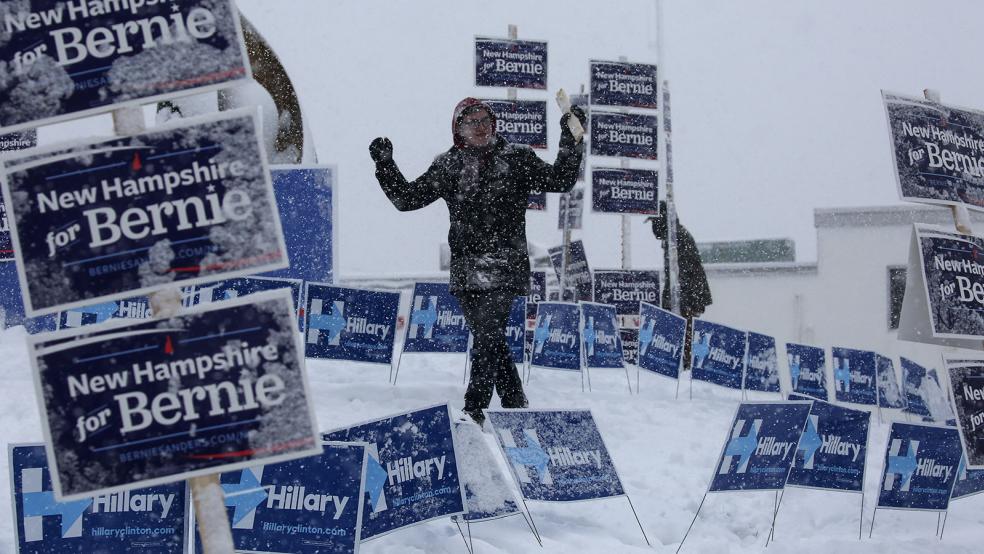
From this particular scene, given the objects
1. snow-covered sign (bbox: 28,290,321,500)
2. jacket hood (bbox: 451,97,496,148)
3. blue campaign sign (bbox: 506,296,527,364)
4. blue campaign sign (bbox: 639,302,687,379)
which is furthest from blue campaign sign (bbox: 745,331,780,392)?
snow-covered sign (bbox: 28,290,321,500)

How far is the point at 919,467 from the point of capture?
589 centimetres

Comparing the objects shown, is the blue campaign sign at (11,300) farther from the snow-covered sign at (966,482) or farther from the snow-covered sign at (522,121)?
the snow-covered sign at (966,482)

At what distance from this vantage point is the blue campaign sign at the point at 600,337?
9.62 metres

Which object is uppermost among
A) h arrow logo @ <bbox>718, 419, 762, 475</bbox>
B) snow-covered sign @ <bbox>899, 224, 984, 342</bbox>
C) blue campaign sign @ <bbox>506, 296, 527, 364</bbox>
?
snow-covered sign @ <bbox>899, 224, 984, 342</bbox>

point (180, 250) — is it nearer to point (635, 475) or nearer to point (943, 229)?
point (943, 229)

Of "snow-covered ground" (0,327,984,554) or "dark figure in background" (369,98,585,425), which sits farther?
"dark figure in background" (369,98,585,425)

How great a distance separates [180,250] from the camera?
2.80 m

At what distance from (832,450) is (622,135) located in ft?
22.5

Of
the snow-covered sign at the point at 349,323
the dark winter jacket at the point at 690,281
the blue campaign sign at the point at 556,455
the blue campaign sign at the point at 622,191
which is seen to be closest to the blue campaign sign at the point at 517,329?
the snow-covered sign at the point at 349,323

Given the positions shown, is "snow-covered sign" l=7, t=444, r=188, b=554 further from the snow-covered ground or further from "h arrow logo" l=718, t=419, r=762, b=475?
"h arrow logo" l=718, t=419, r=762, b=475

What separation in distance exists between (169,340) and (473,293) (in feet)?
11.6

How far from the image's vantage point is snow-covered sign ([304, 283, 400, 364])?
7.83m

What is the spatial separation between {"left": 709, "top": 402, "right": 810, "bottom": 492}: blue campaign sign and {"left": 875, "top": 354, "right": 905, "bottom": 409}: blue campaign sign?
473cm

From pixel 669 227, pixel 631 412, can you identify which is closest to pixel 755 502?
pixel 631 412
